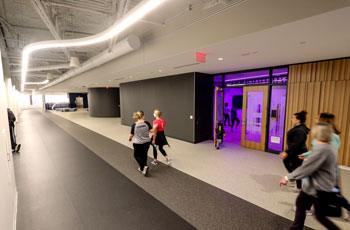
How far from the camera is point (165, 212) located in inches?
103

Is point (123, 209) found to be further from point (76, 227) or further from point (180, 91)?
point (180, 91)

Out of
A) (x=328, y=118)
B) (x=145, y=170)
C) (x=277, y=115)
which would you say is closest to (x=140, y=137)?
(x=145, y=170)

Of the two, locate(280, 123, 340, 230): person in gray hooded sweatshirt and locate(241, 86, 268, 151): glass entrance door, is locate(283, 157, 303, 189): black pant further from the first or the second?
locate(241, 86, 268, 151): glass entrance door

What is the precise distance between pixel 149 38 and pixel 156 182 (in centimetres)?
364

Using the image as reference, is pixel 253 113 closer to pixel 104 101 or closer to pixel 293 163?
pixel 293 163

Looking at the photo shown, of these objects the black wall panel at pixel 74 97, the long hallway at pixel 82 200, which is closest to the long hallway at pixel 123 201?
the long hallway at pixel 82 200

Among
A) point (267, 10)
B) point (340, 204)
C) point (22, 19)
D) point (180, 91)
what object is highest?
point (22, 19)

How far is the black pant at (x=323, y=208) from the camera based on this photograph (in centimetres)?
171

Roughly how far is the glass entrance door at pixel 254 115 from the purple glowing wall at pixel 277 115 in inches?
8.4

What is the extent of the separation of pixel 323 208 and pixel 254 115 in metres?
4.56

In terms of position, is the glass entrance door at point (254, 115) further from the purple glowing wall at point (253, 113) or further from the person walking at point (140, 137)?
the person walking at point (140, 137)

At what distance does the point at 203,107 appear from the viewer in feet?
22.6

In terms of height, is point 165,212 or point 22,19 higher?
point 22,19

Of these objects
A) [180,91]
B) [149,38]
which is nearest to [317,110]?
[180,91]
